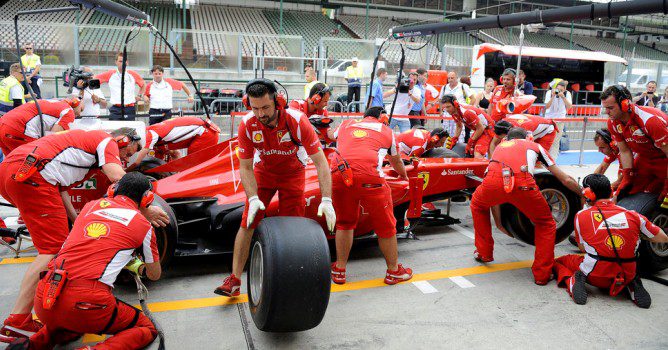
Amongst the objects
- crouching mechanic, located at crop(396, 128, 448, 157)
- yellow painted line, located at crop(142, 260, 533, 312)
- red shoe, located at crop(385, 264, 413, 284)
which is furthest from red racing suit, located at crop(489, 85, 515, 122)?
red shoe, located at crop(385, 264, 413, 284)

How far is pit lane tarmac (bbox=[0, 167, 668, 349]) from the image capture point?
11.9 feet

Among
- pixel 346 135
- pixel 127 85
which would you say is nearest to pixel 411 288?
pixel 346 135

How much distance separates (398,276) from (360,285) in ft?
1.12

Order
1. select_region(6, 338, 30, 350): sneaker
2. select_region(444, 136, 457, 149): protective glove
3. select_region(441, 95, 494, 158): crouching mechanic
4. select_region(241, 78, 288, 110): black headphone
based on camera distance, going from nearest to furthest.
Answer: select_region(6, 338, 30, 350): sneaker → select_region(241, 78, 288, 110): black headphone → select_region(441, 95, 494, 158): crouching mechanic → select_region(444, 136, 457, 149): protective glove

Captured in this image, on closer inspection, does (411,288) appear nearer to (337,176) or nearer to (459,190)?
(337,176)

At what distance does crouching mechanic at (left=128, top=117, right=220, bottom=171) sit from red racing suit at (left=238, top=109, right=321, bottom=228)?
6.41 ft

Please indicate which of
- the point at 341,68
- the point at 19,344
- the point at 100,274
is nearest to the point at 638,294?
the point at 100,274

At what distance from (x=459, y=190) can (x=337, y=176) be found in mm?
1892

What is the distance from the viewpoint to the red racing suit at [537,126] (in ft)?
21.4

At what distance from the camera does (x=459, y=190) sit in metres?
5.92

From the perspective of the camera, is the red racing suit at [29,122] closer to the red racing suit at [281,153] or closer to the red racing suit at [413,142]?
the red racing suit at [281,153]

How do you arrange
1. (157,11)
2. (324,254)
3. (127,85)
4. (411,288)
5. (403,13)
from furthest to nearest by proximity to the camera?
(403,13), (157,11), (127,85), (411,288), (324,254)

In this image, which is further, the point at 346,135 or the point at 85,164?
the point at 346,135

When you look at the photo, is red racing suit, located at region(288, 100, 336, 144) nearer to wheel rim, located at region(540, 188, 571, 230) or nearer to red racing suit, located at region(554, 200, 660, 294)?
wheel rim, located at region(540, 188, 571, 230)
